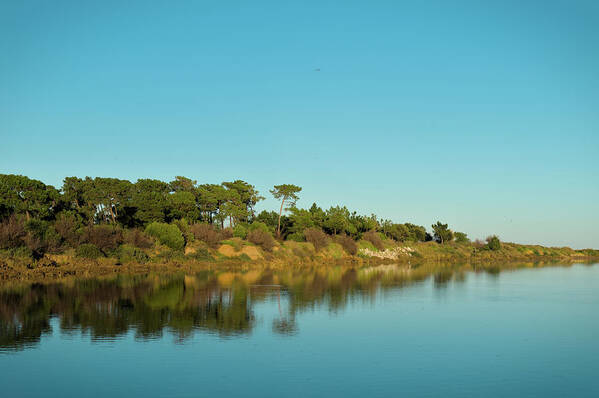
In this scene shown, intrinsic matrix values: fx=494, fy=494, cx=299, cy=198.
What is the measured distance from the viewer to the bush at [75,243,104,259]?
2029 inches

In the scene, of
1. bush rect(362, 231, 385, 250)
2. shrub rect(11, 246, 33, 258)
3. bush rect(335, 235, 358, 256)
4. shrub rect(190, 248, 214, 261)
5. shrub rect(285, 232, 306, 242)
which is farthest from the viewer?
bush rect(362, 231, 385, 250)

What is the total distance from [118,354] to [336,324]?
11651 mm

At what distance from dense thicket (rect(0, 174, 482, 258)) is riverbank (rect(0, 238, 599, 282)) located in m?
1.33

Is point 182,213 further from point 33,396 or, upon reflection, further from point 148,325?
point 33,396

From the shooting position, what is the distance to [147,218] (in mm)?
73250

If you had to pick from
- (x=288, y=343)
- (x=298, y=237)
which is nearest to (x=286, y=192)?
(x=298, y=237)

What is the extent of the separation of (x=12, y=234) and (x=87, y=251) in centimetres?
777

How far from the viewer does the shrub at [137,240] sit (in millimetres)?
58531

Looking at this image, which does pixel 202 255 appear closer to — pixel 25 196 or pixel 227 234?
pixel 227 234

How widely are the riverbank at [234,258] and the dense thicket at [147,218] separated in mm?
1331

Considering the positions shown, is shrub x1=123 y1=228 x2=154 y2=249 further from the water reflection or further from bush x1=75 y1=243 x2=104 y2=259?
the water reflection

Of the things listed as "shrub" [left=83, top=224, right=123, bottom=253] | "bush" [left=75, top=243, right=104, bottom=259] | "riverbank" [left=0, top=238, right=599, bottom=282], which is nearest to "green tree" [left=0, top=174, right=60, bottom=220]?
"shrub" [left=83, top=224, right=123, bottom=253]

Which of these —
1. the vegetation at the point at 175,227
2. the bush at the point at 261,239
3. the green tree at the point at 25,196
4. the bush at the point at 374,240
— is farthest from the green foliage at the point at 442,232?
the green tree at the point at 25,196

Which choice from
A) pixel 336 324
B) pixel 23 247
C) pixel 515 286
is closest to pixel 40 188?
pixel 23 247
